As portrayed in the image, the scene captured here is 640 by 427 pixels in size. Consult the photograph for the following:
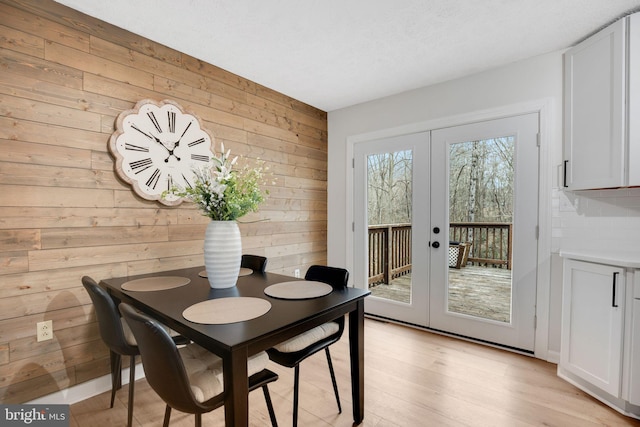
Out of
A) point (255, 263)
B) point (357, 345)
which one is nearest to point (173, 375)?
point (357, 345)

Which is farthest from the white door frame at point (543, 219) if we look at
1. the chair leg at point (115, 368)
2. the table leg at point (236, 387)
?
the chair leg at point (115, 368)

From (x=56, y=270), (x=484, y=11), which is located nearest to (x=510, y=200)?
(x=484, y=11)

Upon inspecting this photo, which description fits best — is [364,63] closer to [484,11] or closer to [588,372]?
[484,11]

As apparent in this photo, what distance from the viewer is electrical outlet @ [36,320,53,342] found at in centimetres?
179

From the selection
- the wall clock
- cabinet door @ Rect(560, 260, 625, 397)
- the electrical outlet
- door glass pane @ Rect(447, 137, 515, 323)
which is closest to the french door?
door glass pane @ Rect(447, 137, 515, 323)

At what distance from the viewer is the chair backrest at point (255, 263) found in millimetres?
2283

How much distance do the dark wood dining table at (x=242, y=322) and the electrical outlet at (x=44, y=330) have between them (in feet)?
1.14

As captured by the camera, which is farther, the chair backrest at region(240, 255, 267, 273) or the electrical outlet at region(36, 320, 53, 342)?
the chair backrest at region(240, 255, 267, 273)

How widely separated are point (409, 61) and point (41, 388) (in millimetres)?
3415

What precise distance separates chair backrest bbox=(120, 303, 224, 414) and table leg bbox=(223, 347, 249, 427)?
0.13 m

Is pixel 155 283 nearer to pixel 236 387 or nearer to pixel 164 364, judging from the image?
pixel 164 364

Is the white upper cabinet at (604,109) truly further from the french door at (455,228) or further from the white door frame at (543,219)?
the french door at (455,228)

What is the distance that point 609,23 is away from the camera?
2061 millimetres

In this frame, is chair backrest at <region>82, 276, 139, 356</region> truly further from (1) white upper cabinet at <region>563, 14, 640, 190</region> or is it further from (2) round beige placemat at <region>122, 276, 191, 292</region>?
(1) white upper cabinet at <region>563, 14, 640, 190</region>
